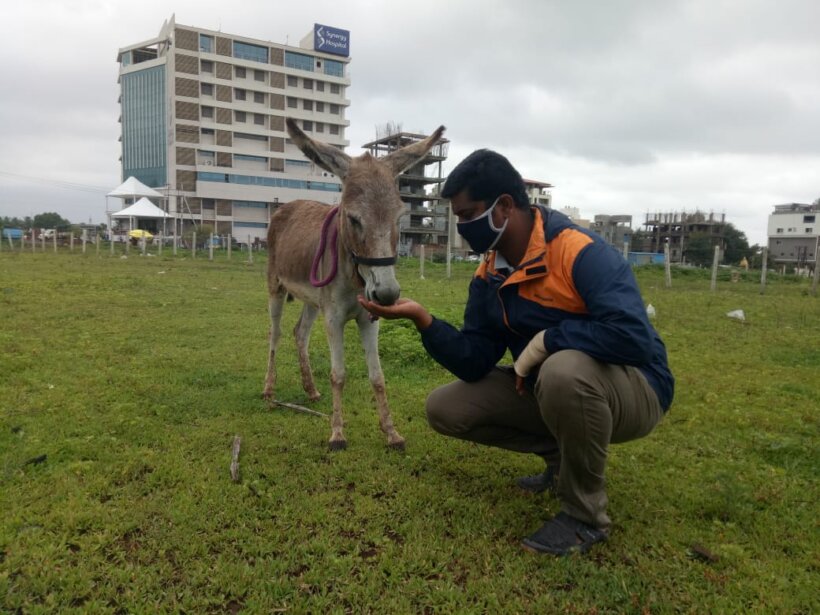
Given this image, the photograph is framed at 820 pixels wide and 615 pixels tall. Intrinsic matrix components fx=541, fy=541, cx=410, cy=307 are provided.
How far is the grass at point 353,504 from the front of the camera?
8.27ft

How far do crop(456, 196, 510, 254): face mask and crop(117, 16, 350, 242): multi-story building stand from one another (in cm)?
6309

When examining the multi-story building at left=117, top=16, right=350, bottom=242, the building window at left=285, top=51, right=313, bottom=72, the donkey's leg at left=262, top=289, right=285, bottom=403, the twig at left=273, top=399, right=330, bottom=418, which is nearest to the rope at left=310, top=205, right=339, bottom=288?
the twig at left=273, top=399, right=330, bottom=418

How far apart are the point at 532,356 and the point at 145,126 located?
273ft

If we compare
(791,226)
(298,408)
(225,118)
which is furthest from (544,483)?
(791,226)

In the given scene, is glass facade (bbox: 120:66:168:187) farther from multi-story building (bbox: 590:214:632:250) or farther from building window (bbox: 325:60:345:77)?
multi-story building (bbox: 590:214:632:250)

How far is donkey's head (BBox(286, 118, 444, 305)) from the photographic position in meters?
3.39

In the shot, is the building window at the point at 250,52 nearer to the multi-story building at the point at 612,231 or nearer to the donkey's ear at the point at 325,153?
the multi-story building at the point at 612,231

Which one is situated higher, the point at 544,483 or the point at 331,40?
the point at 331,40

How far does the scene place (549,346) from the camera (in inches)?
110

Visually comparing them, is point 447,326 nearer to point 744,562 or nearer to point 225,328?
point 744,562

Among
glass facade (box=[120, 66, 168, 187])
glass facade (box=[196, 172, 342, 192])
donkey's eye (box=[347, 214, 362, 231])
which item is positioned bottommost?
donkey's eye (box=[347, 214, 362, 231])

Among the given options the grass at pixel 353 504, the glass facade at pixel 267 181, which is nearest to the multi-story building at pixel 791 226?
the glass facade at pixel 267 181

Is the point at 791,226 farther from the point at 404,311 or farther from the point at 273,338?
the point at 404,311

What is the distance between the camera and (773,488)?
11.5ft
